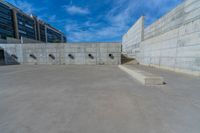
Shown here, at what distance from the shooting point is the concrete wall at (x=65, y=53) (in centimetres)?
1316

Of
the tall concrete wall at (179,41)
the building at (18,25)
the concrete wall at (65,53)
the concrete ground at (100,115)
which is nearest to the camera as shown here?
the concrete ground at (100,115)

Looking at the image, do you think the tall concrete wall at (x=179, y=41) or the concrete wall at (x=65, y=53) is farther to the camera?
the concrete wall at (x=65, y=53)

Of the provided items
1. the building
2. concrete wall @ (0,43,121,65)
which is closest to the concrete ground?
concrete wall @ (0,43,121,65)

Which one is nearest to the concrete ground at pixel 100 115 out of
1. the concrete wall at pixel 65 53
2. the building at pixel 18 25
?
the concrete wall at pixel 65 53

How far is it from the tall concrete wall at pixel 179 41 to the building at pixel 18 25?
39659 mm

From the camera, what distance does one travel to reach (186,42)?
6.46 metres

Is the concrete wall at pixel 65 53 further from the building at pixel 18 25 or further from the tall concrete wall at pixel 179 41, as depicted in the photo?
the building at pixel 18 25

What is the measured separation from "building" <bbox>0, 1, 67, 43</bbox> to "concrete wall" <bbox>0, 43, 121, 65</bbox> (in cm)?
2205

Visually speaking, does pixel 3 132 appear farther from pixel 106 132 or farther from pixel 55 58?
pixel 55 58

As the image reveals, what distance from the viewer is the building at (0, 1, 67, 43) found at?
96.0ft

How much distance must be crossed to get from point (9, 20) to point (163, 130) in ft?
154

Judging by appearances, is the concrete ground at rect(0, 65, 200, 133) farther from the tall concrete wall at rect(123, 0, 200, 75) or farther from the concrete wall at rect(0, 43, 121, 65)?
the concrete wall at rect(0, 43, 121, 65)

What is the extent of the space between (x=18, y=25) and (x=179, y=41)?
1866 inches

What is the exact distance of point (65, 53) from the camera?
1372cm
